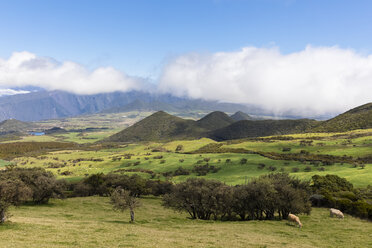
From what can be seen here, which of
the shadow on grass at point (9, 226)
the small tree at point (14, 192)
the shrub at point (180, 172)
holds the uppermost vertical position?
the shadow on grass at point (9, 226)

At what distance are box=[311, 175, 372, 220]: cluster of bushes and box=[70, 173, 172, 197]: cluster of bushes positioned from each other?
6711 cm

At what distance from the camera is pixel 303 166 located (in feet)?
504

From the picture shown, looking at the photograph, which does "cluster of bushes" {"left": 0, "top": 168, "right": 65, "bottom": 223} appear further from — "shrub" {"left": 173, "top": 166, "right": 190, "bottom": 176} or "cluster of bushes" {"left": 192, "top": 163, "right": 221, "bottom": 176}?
"cluster of bushes" {"left": 192, "top": 163, "right": 221, "bottom": 176}

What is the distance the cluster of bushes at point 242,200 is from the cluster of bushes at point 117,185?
4913 cm

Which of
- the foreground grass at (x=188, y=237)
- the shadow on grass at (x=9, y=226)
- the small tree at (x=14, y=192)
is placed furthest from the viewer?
the small tree at (x=14, y=192)

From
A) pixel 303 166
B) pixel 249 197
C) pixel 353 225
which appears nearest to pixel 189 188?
pixel 249 197

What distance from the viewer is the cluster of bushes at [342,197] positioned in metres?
68.2

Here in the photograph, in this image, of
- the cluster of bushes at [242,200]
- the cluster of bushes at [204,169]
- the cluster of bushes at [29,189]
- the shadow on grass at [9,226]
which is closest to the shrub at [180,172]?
the cluster of bushes at [204,169]

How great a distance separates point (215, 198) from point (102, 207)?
4324cm

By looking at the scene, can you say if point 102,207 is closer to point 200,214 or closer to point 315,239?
point 200,214

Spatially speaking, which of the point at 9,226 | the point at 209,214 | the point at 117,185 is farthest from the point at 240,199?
the point at 117,185

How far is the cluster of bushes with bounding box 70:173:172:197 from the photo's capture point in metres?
118

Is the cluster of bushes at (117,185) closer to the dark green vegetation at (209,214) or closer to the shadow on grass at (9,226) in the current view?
the dark green vegetation at (209,214)

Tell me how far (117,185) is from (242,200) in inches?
2924
